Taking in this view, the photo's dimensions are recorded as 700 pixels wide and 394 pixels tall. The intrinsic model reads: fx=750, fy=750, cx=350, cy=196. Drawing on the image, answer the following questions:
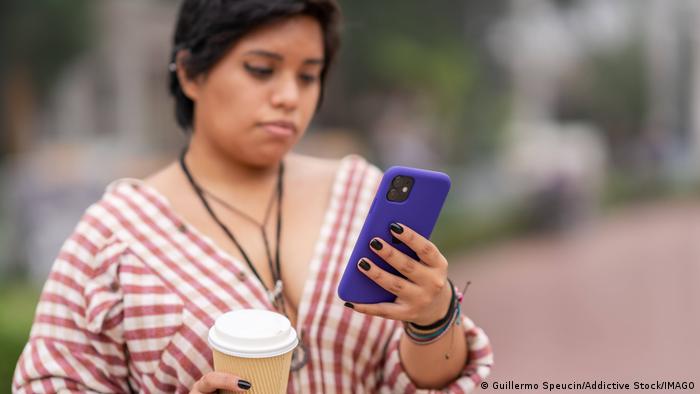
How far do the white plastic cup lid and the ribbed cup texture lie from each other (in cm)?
2

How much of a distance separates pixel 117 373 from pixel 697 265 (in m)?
8.57

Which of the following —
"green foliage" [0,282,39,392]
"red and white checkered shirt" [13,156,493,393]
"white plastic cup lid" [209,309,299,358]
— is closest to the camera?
"white plastic cup lid" [209,309,299,358]

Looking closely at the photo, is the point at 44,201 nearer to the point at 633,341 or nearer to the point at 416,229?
the point at 633,341

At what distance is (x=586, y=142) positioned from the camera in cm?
1006

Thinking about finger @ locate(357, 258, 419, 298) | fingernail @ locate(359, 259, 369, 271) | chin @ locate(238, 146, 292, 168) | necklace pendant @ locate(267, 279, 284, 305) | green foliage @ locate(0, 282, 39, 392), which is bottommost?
green foliage @ locate(0, 282, 39, 392)

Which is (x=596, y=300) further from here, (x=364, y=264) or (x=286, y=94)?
(x=364, y=264)

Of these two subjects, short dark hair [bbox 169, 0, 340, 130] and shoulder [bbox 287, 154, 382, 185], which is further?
shoulder [bbox 287, 154, 382, 185]

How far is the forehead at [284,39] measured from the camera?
1859 millimetres

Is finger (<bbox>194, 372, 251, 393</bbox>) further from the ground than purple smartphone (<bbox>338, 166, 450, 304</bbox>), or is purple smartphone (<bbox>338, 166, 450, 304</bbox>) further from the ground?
purple smartphone (<bbox>338, 166, 450, 304</bbox>)

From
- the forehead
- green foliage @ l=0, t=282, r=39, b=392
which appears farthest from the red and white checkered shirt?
green foliage @ l=0, t=282, r=39, b=392

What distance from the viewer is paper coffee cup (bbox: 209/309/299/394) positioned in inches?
58.1

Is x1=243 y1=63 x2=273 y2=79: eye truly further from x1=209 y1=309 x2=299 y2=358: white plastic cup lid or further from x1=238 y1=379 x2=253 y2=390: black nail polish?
x1=238 y1=379 x2=253 y2=390: black nail polish

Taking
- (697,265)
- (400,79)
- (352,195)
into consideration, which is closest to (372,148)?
(400,79)

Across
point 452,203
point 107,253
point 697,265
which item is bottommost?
point 697,265
